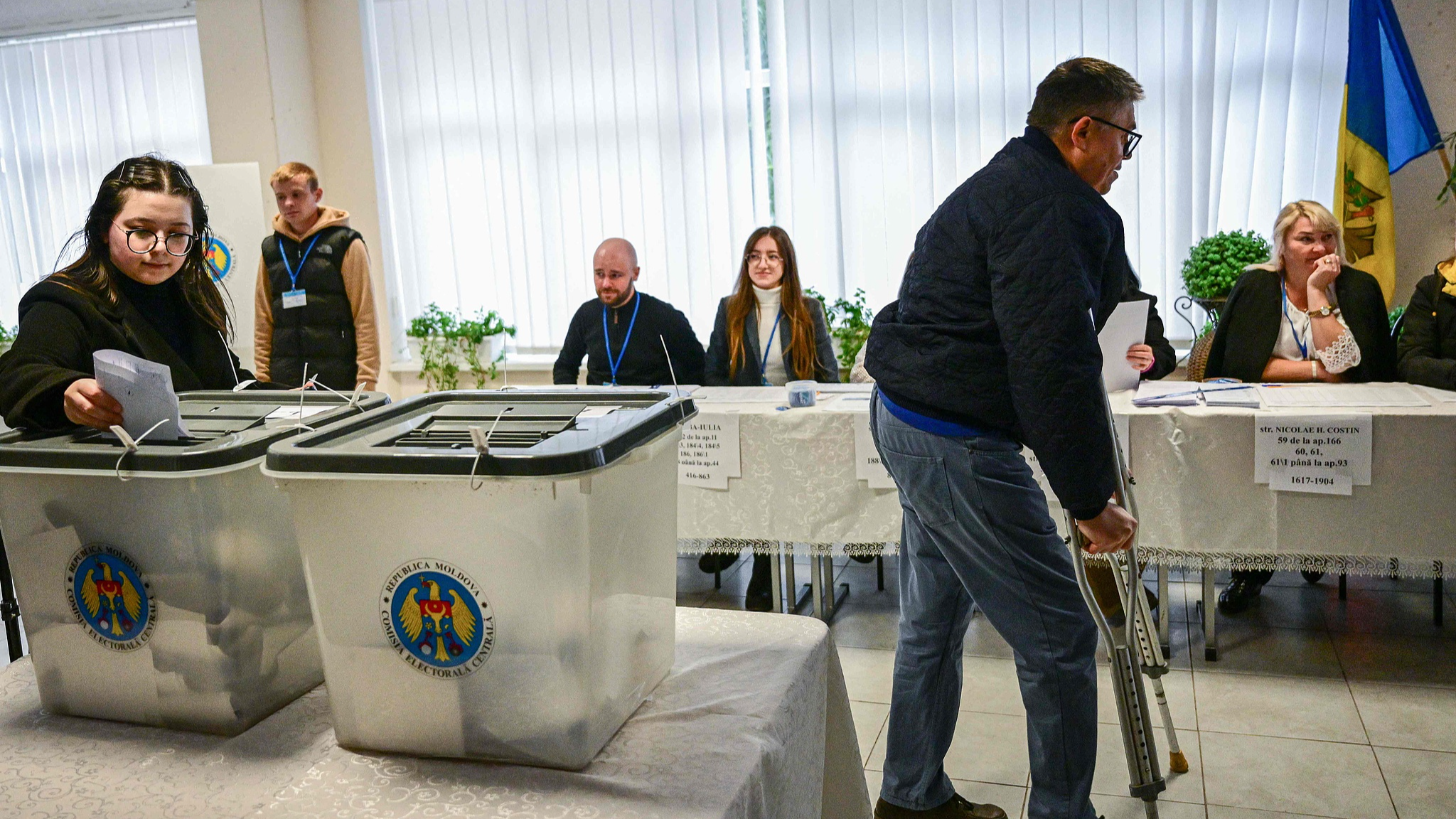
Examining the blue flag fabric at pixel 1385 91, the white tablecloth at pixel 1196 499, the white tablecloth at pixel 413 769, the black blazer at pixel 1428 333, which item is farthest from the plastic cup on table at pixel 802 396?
the blue flag fabric at pixel 1385 91

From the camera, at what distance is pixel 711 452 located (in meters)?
3.38

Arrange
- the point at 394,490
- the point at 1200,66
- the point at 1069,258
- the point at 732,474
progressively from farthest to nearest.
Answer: the point at 1200,66
the point at 732,474
the point at 1069,258
the point at 394,490

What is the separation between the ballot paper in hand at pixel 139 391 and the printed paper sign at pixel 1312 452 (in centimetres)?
273

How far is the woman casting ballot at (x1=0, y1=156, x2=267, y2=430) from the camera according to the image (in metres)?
1.13

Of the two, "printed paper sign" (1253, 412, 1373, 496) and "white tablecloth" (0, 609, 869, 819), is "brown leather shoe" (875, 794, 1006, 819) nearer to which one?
"white tablecloth" (0, 609, 869, 819)

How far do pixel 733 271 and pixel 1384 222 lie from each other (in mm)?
2981

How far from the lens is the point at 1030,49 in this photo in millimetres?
4973

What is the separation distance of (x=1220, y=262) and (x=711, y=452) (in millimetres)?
2391

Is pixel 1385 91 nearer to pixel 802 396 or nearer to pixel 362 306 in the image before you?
pixel 802 396

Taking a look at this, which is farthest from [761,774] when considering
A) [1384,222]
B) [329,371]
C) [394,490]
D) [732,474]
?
[1384,222]

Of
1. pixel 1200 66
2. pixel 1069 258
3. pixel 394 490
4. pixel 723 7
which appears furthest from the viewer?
pixel 723 7

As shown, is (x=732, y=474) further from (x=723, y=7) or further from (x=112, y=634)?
(x=723, y=7)

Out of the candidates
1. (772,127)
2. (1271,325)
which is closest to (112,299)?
(1271,325)

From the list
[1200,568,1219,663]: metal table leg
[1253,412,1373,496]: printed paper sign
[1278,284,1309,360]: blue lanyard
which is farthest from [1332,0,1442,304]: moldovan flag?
[1200,568,1219,663]: metal table leg
